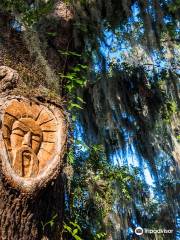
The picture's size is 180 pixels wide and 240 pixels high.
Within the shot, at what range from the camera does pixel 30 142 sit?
315cm

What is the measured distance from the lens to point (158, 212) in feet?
26.2

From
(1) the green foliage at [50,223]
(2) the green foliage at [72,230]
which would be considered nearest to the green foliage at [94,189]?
(2) the green foliage at [72,230]

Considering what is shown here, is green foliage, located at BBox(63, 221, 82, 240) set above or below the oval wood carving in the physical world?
below

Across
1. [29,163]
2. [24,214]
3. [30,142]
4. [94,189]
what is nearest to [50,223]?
[24,214]

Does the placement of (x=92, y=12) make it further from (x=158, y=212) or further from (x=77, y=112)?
(x=158, y=212)

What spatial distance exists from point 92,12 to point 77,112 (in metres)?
1.45

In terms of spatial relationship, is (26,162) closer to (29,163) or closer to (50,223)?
(29,163)

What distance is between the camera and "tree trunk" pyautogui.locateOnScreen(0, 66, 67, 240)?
114 inches

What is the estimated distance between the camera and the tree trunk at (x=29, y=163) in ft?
9.48

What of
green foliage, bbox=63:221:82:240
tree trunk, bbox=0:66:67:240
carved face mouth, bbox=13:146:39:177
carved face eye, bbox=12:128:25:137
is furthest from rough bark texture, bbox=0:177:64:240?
carved face eye, bbox=12:128:25:137

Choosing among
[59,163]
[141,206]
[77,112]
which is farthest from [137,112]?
[59,163]

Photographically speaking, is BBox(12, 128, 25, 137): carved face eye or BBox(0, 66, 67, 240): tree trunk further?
BBox(12, 128, 25, 137): carved face eye

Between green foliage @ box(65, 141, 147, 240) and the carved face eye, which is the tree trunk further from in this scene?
green foliage @ box(65, 141, 147, 240)

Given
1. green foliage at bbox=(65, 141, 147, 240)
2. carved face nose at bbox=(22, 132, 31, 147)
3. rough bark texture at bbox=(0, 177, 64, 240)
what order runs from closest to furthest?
rough bark texture at bbox=(0, 177, 64, 240) < carved face nose at bbox=(22, 132, 31, 147) < green foliage at bbox=(65, 141, 147, 240)
